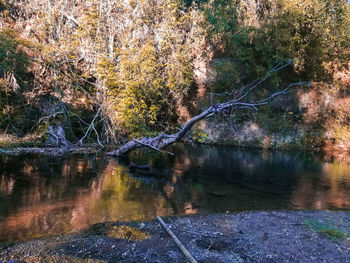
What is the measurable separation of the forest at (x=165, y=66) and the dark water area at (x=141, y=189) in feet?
A: 9.18

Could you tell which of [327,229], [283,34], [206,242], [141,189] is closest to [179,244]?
[206,242]

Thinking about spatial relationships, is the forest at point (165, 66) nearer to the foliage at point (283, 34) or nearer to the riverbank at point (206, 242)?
the foliage at point (283, 34)

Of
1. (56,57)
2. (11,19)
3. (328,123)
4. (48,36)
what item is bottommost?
(328,123)

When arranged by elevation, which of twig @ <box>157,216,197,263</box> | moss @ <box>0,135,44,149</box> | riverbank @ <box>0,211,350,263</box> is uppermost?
moss @ <box>0,135,44,149</box>

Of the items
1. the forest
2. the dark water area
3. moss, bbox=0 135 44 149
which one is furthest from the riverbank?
moss, bbox=0 135 44 149

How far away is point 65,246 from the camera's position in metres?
5.54

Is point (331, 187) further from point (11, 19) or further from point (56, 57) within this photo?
point (11, 19)

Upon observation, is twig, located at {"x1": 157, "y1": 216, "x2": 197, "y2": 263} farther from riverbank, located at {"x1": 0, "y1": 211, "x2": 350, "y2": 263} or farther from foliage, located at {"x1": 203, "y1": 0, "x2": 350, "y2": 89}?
foliage, located at {"x1": 203, "y1": 0, "x2": 350, "y2": 89}

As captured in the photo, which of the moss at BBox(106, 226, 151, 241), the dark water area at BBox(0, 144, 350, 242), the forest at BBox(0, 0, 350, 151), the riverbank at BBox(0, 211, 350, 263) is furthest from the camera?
the forest at BBox(0, 0, 350, 151)

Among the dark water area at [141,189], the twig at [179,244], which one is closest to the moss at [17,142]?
the dark water area at [141,189]

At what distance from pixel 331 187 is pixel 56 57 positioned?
59.7ft

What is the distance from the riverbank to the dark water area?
0.84 metres

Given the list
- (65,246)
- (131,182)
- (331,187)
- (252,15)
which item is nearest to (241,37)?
(252,15)

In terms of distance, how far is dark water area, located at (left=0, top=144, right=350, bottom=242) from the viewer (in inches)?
300
